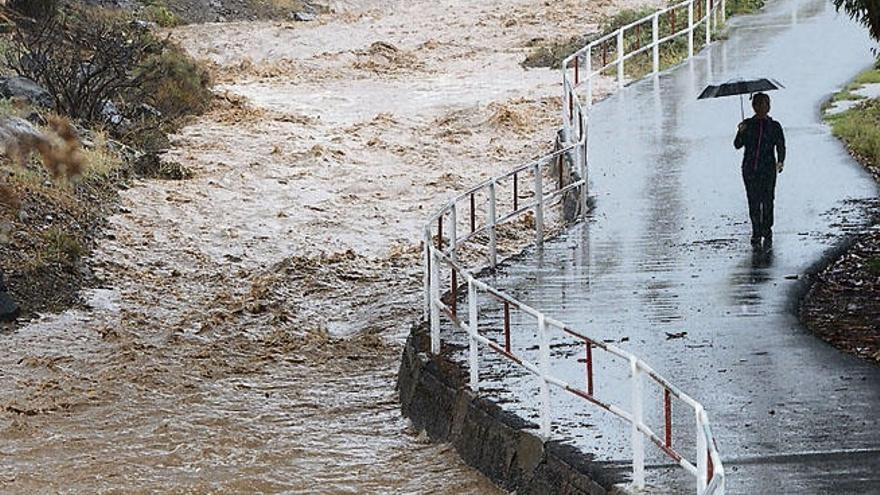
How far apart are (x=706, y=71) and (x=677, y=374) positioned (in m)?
18.4

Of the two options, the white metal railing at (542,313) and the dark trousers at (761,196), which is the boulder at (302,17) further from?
the dark trousers at (761,196)

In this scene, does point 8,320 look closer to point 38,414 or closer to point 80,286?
point 80,286

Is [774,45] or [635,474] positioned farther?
[774,45]

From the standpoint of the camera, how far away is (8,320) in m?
18.5

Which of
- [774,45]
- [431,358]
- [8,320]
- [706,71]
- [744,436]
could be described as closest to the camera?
[744,436]

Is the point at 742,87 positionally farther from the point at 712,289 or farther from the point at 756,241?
the point at 712,289

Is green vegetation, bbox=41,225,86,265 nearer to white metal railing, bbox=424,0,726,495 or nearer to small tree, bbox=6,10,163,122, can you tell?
white metal railing, bbox=424,0,726,495

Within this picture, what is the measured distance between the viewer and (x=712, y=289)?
49.0 ft

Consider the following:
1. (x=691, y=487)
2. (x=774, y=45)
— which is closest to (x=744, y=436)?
(x=691, y=487)

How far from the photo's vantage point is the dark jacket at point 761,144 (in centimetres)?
1625

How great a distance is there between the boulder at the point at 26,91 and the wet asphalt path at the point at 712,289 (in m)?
9.90

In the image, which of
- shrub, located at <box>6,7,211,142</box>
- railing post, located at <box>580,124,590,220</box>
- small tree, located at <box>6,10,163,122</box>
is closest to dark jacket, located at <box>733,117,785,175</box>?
railing post, located at <box>580,124,590,220</box>

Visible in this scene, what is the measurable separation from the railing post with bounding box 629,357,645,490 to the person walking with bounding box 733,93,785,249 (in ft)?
25.2

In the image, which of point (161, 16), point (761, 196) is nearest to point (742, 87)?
point (761, 196)
